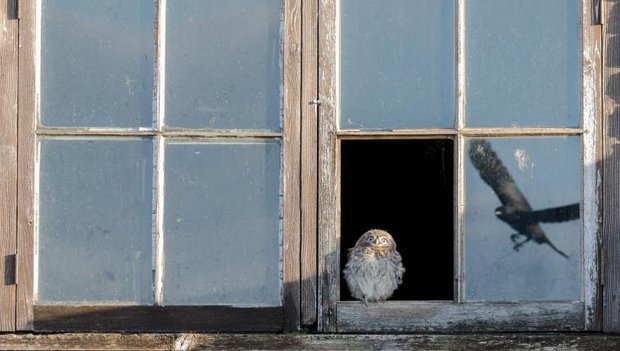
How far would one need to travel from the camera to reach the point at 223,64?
160 inches

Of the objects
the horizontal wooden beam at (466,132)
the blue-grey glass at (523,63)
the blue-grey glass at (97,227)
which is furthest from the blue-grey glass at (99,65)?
the blue-grey glass at (523,63)

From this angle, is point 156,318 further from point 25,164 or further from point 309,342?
point 25,164

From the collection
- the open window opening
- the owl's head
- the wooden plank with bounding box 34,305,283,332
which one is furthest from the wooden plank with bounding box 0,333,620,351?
the open window opening

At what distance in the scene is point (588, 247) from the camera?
3.98 metres

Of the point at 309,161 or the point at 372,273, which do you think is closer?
the point at 309,161

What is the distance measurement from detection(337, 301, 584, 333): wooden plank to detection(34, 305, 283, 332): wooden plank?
38cm

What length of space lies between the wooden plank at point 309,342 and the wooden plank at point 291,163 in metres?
0.13

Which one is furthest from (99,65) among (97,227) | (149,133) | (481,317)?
(481,317)

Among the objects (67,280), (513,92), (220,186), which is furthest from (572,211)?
(67,280)

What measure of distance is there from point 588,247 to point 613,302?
0.20 m

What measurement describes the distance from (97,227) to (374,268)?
110cm

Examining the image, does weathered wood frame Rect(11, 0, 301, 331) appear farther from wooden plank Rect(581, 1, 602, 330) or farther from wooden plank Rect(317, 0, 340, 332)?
wooden plank Rect(581, 1, 602, 330)

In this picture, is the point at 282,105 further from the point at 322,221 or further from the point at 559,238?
the point at 559,238

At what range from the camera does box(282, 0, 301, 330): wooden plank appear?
3.99 meters
